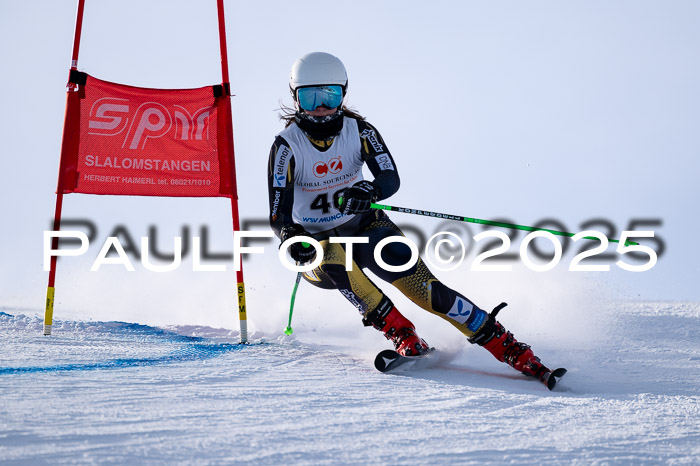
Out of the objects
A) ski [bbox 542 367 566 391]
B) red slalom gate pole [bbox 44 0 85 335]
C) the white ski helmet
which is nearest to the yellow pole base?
red slalom gate pole [bbox 44 0 85 335]

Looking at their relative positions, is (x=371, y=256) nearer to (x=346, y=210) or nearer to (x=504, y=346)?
(x=346, y=210)

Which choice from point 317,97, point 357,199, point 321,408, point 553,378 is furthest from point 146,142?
point 553,378

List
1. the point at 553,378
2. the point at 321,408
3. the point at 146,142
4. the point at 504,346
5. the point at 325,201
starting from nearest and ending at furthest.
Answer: the point at 321,408 < the point at 553,378 < the point at 504,346 < the point at 325,201 < the point at 146,142

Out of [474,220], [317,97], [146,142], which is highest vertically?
[317,97]

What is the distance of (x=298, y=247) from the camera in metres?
3.61

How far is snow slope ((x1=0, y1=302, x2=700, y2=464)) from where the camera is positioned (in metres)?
1.97

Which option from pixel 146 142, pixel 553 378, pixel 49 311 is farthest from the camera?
pixel 146 142

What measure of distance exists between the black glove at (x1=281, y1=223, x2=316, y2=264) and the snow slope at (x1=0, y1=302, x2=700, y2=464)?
54cm

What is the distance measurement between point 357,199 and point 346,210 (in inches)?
3.5

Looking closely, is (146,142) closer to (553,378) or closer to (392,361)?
(392,361)

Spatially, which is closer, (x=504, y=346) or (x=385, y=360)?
(x=385, y=360)

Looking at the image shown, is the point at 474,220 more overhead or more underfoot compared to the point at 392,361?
more overhead

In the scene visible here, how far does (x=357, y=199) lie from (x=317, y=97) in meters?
A: 0.64

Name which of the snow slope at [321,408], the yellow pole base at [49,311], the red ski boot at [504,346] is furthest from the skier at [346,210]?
the yellow pole base at [49,311]
